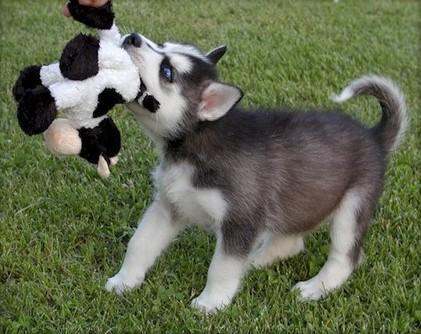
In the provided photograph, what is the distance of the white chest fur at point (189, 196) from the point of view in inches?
142

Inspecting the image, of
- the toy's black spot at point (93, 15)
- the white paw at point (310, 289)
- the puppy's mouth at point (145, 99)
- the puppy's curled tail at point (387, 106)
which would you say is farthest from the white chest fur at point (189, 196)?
the puppy's curled tail at point (387, 106)

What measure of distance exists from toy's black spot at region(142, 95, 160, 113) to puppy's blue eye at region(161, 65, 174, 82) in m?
0.12

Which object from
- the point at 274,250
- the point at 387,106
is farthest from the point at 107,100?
the point at 387,106

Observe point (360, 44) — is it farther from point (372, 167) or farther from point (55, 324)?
point (55, 324)

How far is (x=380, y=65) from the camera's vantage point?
7641 millimetres

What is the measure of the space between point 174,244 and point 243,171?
0.97 meters

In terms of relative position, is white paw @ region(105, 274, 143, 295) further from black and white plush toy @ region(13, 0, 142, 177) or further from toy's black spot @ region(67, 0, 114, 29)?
toy's black spot @ region(67, 0, 114, 29)

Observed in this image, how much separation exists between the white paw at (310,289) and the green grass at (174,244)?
63 mm

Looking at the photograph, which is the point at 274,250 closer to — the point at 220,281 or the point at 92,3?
the point at 220,281

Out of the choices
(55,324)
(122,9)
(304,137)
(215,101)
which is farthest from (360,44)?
(55,324)

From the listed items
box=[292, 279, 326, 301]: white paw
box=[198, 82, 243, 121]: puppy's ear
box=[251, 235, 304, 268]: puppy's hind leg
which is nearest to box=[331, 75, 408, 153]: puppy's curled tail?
box=[251, 235, 304, 268]: puppy's hind leg

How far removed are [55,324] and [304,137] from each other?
167 centimetres

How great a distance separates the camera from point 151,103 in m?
3.33

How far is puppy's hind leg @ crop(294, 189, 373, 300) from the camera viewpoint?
400 centimetres
